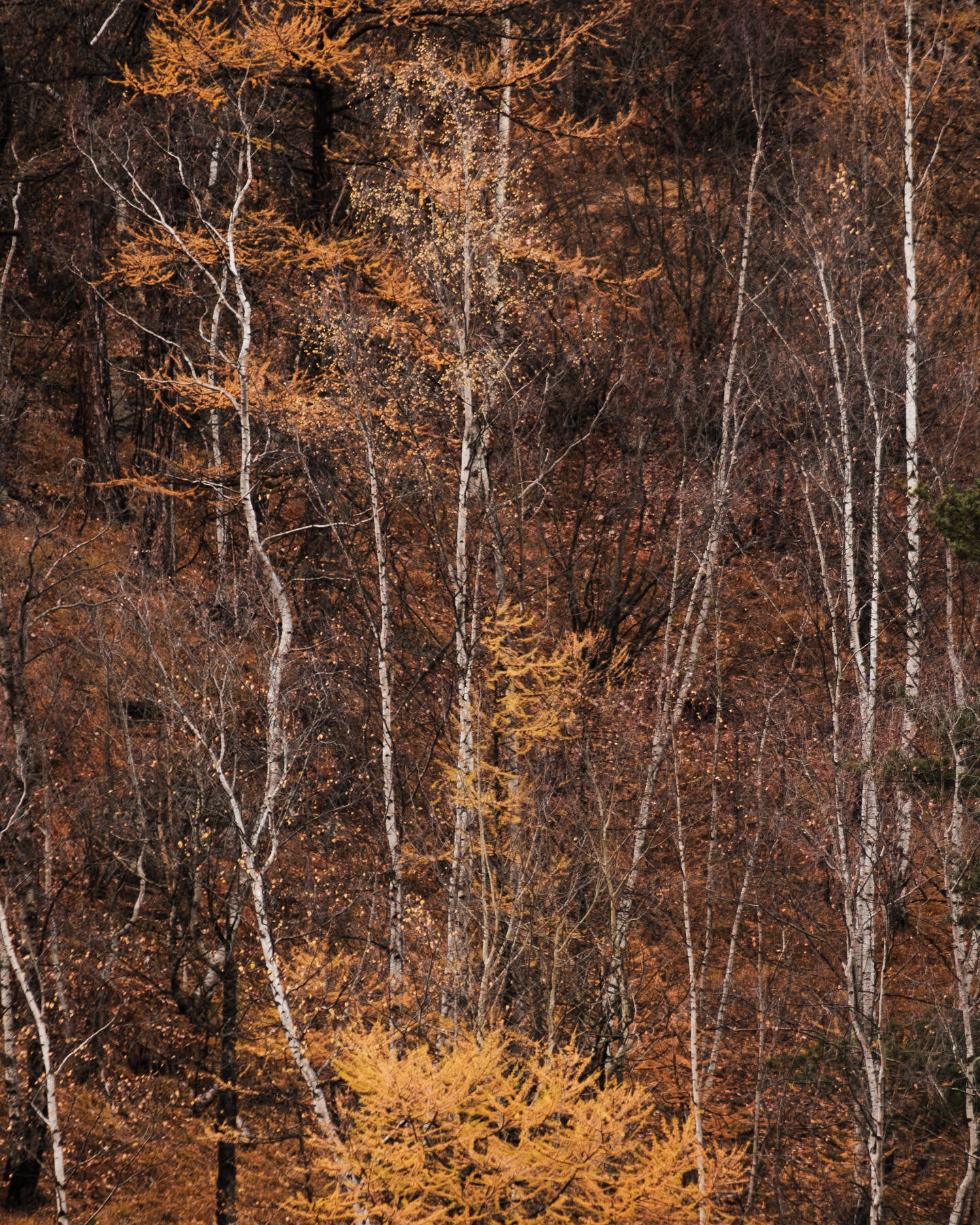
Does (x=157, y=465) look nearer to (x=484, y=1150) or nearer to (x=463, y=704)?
(x=463, y=704)

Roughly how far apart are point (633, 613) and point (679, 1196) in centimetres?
1089

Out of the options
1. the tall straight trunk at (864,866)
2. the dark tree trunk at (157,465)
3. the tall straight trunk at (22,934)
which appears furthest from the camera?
the dark tree trunk at (157,465)

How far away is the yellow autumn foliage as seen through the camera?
23.9 ft

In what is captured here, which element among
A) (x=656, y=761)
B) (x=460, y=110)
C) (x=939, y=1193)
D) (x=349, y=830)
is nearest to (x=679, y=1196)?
(x=656, y=761)

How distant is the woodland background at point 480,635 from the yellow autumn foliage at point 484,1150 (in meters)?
0.06

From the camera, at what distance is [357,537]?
17562 mm

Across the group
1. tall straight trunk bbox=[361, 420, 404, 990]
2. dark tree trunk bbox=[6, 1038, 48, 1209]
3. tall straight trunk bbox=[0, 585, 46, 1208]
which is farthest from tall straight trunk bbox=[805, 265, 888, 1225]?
dark tree trunk bbox=[6, 1038, 48, 1209]

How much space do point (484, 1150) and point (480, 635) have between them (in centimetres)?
616

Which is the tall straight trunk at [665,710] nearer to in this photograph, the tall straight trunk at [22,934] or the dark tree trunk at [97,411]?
the tall straight trunk at [22,934]

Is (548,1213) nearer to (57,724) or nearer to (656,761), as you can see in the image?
(656,761)

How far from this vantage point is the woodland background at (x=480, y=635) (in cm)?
962

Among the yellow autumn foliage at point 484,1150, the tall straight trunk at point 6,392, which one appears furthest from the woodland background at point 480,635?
the tall straight trunk at point 6,392

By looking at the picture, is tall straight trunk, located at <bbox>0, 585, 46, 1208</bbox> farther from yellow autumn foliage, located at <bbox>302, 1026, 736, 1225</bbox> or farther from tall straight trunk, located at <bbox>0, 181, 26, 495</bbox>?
yellow autumn foliage, located at <bbox>302, 1026, 736, 1225</bbox>

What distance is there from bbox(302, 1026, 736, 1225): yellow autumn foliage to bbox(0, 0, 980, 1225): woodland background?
0.06 metres
